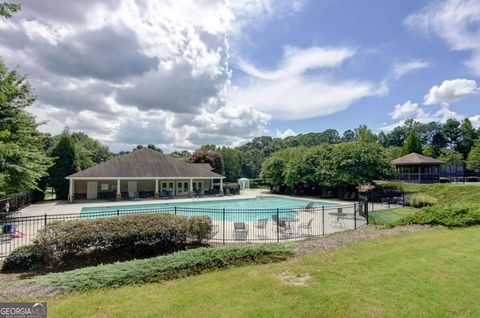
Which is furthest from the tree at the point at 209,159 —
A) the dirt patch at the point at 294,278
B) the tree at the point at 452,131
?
the tree at the point at 452,131

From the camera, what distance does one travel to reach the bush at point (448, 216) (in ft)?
37.5

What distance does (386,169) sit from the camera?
26828 mm

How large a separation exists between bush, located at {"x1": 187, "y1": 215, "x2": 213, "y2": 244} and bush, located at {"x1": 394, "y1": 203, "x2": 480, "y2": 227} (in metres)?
8.77

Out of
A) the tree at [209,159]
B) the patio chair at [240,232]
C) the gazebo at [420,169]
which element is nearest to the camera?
the patio chair at [240,232]

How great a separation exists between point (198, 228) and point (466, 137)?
79.1 meters

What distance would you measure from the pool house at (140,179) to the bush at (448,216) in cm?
2419

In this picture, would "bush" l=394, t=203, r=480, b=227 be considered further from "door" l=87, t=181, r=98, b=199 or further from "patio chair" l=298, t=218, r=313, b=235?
"door" l=87, t=181, r=98, b=199

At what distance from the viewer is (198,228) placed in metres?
9.73

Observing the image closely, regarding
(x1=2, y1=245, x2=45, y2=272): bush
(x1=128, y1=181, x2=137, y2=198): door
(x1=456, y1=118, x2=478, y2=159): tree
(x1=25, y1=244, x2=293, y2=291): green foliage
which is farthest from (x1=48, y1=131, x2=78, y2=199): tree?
(x1=456, y1=118, x2=478, y2=159): tree

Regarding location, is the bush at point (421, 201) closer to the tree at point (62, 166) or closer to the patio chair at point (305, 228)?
the patio chair at point (305, 228)

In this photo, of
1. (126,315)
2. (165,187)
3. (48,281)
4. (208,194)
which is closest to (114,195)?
(165,187)

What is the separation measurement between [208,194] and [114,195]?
10.9m

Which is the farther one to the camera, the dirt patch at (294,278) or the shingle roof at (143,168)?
the shingle roof at (143,168)

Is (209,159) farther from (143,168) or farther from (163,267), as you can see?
(163,267)
